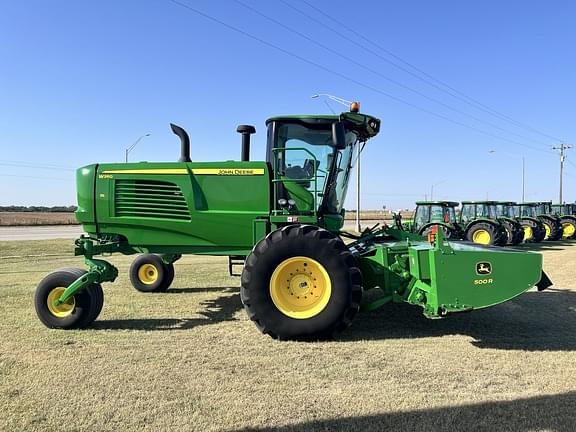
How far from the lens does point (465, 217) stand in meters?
20.0

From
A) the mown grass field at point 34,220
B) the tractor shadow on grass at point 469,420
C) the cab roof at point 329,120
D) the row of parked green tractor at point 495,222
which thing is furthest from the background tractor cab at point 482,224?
the mown grass field at point 34,220

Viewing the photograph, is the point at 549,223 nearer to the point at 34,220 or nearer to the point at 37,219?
the point at 34,220

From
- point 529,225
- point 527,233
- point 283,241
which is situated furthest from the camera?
point 529,225

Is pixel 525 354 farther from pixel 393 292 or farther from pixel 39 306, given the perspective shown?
pixel 39 306

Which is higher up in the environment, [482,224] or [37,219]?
[482,224]

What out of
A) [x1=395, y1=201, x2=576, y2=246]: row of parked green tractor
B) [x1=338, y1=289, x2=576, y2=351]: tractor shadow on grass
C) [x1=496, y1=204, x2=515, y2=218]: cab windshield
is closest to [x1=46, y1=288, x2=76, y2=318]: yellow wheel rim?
[x1=338, y1=289, x2=576, y2=351]: tractor shadow on grass

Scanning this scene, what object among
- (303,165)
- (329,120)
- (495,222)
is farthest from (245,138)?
(495,222)

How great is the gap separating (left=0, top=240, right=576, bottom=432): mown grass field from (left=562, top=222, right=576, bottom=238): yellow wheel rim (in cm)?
Answer: 1978

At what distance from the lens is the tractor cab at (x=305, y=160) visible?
6.09 m

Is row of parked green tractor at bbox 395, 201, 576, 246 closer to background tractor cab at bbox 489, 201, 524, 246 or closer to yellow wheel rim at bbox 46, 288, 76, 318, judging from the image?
background tractor cab at bbox 489, 201, 524, 246

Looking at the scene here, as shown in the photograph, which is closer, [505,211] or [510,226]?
[510,226]

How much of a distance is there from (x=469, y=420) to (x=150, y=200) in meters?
4.74

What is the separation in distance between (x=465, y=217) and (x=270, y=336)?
1649 cm

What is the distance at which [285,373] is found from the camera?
168 inches
